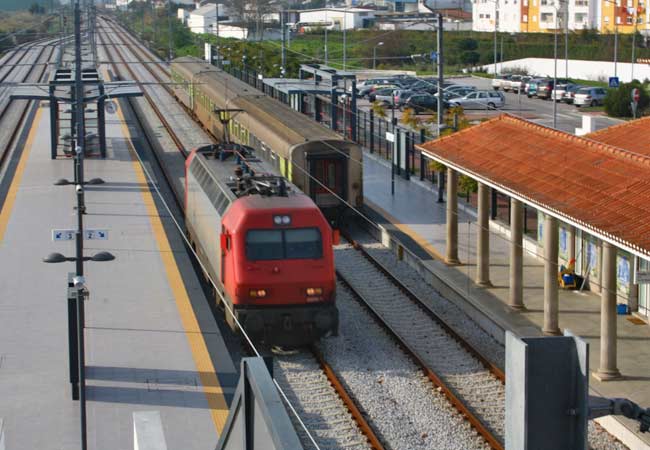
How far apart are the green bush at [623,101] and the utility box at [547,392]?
4833cm

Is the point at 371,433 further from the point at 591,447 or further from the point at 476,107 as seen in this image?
the point at 476,107

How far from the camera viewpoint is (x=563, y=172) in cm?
1838

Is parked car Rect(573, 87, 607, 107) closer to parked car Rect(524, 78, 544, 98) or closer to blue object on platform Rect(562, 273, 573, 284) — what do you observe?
parked car Rect(524, 78, 544, 98)

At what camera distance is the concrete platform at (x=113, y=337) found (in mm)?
14234

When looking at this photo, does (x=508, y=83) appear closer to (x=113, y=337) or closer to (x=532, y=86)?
(x=532, y=86)

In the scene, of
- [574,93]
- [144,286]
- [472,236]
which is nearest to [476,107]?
[574,93]

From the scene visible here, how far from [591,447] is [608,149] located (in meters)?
6.72

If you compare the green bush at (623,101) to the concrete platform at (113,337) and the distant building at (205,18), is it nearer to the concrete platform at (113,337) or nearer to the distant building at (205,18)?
the concrete platform at (113,337)

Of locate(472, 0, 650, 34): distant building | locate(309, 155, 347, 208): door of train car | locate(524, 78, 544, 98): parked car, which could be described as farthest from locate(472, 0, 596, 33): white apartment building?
locate(309, 155, 347, 208): door of train car

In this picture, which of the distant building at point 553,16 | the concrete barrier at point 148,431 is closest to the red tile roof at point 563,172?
the concrete barrier at point 148,431

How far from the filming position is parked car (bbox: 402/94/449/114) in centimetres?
5491

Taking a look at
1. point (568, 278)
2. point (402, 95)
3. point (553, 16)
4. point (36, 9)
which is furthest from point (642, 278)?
point (36, 9)

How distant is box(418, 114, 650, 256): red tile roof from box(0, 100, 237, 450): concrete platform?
17.2 feet

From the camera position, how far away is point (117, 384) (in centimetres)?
1575
